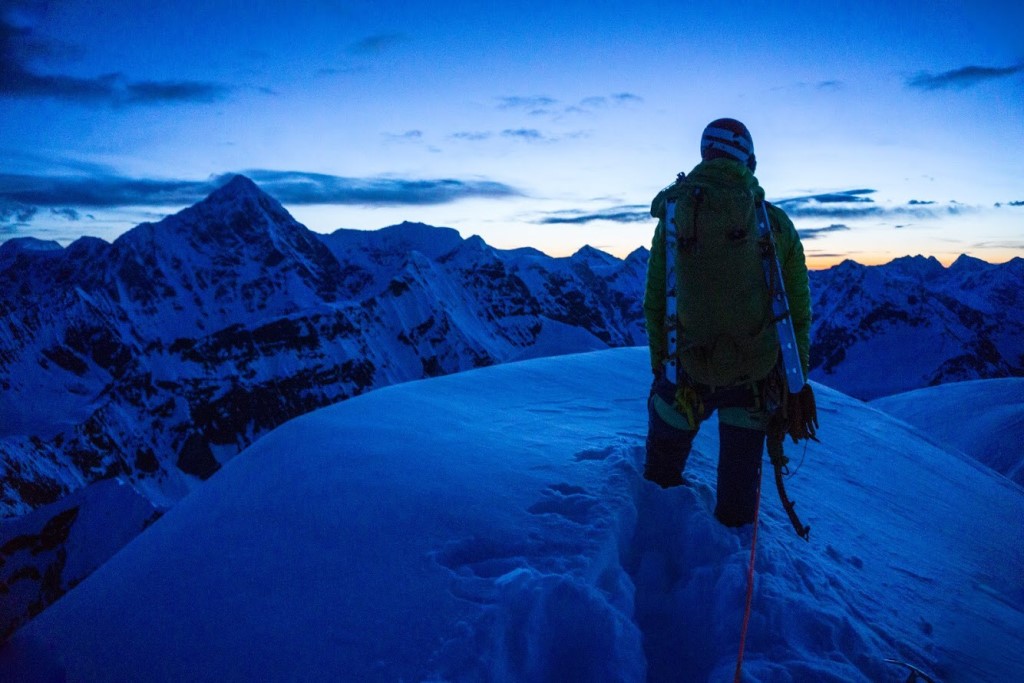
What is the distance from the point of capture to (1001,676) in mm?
3377

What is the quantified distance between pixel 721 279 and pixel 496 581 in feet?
8.00

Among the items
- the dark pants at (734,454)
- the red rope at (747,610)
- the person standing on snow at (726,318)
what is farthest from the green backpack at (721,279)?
the red rope at (747,610)

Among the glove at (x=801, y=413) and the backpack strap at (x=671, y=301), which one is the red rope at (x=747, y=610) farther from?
the backpack strap at (x=671, y=301)

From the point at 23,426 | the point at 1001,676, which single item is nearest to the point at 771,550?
the point at 1001,676

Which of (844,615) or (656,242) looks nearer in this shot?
(844,615)

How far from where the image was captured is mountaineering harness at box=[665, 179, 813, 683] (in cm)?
394

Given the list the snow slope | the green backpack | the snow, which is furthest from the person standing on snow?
the snow slope

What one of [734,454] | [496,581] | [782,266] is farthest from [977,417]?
[496,581]

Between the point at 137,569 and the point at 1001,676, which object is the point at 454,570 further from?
the point at 1001,676

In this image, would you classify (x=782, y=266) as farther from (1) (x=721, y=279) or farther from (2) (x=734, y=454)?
(2) (x=734, y=454)

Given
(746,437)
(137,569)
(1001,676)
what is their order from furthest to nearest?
(746,437) → (137,569) → (1001,676)

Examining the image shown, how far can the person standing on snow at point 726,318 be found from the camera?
386 centimetres

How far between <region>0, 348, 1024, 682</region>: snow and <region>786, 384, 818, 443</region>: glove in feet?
2.68

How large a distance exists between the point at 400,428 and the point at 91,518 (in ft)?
146
